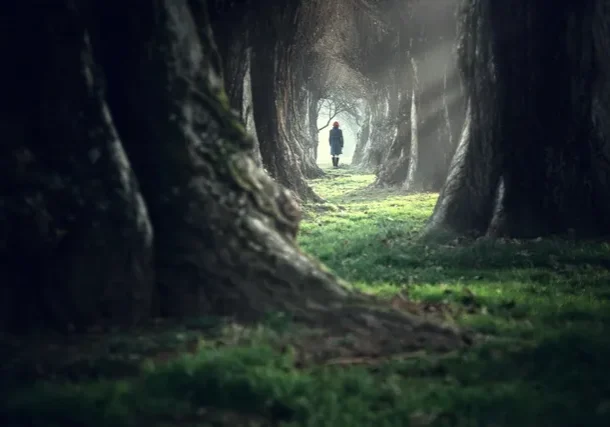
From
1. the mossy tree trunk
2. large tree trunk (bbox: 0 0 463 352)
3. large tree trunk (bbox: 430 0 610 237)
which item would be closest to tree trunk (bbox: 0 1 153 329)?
large tree trunk (bbox: 0 0 463 352)

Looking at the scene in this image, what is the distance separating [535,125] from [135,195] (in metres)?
8.09

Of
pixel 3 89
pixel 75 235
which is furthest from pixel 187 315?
pixel 3 89

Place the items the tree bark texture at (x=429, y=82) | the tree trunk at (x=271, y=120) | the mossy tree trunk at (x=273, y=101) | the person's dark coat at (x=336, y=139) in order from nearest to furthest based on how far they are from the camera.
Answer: the mossy tree trunk at (x=273, y=101), the tree trunk at (x=271, y=120), the tree bark texture at (x=429, y=82), the person's dark coat at (x=336, y=139)

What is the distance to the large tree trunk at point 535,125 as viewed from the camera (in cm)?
1271

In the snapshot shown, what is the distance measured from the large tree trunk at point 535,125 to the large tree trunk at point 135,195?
21.9ft

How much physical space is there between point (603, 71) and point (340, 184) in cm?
2376

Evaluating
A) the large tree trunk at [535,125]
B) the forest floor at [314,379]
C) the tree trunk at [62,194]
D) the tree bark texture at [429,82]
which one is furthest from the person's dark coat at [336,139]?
the tree trunk at [62,194]

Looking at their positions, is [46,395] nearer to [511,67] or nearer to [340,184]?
[511,67]

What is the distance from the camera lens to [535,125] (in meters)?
12.8

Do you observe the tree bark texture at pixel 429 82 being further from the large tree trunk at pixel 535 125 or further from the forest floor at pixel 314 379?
the forest floor at pixel 314 379

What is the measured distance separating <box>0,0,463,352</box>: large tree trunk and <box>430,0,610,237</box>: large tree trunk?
21.9 ft

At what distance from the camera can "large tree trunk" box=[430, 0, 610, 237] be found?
12.7m

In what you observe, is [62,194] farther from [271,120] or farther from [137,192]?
[271,120]

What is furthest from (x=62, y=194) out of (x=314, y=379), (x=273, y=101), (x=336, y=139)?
(x=336, y=139)
